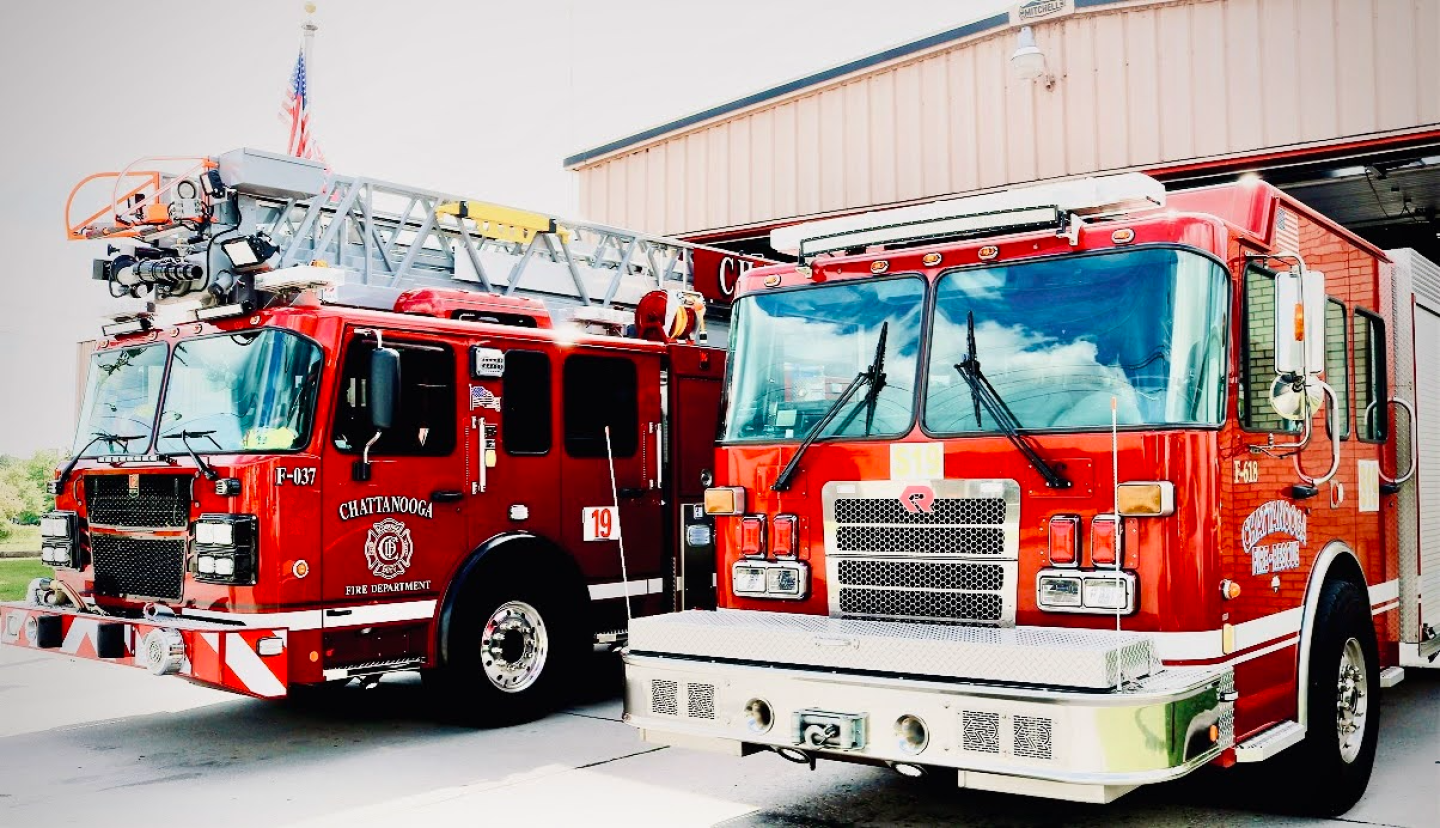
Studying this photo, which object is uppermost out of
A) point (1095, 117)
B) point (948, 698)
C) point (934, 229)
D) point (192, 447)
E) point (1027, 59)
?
point (1027, 59)

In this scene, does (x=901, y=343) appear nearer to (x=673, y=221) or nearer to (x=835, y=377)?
(x=835, y=377)

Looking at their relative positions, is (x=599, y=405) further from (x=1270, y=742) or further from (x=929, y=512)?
(x=1270, y=742)

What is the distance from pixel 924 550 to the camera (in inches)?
198

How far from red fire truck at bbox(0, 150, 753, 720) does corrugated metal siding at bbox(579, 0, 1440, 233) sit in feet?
15.7

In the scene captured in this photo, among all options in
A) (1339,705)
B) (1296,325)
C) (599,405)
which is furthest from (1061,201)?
(599,405)

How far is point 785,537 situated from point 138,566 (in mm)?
4199

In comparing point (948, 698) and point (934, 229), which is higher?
point (934, 229)

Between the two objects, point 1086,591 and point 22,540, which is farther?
point 22,540

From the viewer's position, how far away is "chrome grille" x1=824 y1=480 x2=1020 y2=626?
15.9ft

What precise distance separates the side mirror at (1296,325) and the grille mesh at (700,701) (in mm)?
2495

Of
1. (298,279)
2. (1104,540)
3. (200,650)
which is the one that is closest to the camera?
(1104,540)

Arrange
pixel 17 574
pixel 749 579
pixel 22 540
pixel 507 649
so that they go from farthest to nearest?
pixel 22 540, pixel 17 574, pixel 507 649, pixel 749 579

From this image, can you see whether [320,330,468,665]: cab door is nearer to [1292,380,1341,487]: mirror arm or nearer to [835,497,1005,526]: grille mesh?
[835,497,1005,526]: grille mesh

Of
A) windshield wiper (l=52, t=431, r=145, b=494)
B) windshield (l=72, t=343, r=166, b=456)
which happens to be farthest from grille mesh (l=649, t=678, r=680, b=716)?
windshield wiper (l=52, t=431, r=145, b=494)
